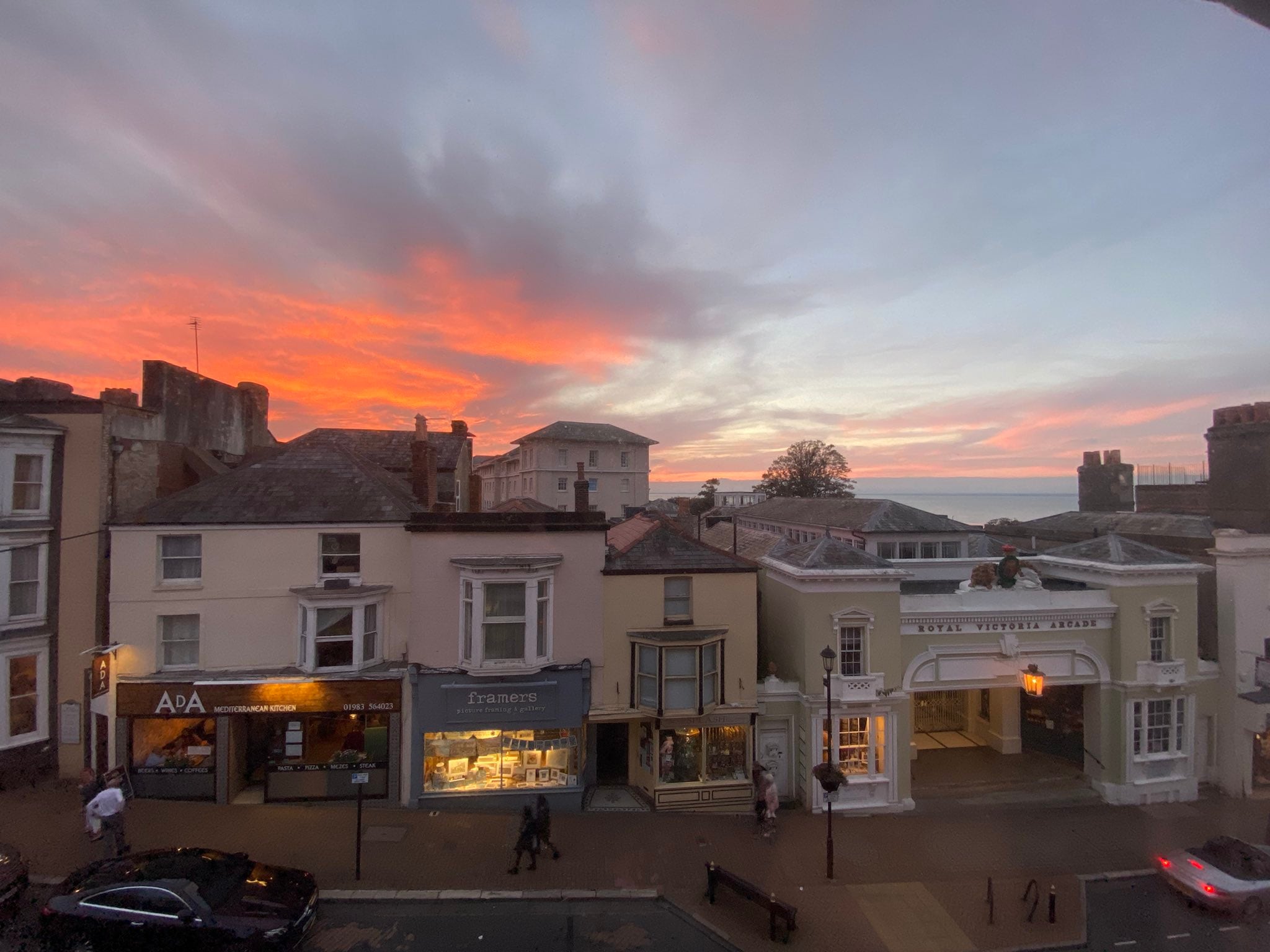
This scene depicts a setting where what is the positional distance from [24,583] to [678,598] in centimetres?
1901

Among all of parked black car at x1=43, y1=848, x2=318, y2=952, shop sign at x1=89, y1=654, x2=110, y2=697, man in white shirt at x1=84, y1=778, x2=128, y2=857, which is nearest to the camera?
parked black car at x1=43, y1=848, x2=318, y2=952

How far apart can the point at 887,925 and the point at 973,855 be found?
4.52 m

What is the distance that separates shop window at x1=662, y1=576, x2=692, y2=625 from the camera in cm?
1933

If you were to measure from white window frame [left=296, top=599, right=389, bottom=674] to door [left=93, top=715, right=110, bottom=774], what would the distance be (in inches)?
225

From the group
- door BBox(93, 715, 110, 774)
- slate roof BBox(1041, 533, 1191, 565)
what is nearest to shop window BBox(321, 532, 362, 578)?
door BBox(93, 715, 110, 774)

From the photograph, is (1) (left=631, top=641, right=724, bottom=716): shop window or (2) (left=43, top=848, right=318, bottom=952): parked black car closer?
(2) (left=43, top=848, right=318, bottom=952): parked black car

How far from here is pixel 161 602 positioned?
708 inches

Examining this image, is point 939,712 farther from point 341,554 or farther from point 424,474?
point 341,554

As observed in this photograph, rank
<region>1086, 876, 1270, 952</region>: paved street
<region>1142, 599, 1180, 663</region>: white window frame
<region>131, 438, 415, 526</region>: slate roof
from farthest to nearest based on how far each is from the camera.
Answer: <region>1142, 599, 1180, 663</region>: white window frame → <region>131, 438, 415, 526</region>: slate roof → <region>1086, 876, 1270, 952</region>: paved street

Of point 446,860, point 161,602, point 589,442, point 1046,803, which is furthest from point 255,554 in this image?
point 589,442

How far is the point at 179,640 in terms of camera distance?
717 inches

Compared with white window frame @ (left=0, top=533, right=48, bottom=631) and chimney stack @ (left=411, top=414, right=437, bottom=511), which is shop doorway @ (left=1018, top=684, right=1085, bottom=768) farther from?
white window frame @ (left=0, top=533, right=48, bottom=631)

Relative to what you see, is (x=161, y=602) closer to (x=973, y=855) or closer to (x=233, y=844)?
(x=233, y=844)

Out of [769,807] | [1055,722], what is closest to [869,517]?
[1055,722]
